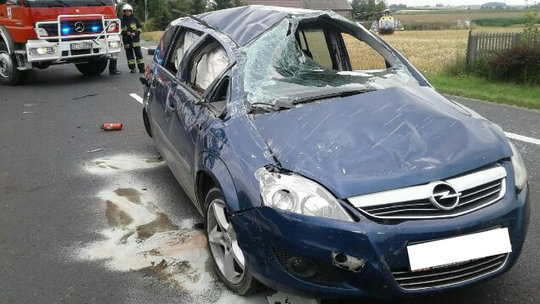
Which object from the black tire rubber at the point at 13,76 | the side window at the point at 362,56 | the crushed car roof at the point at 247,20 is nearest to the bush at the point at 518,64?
the side window at the point at 362,56

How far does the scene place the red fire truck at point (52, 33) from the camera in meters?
10.8

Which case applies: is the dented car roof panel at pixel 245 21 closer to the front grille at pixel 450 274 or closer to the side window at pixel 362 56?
the side window at pixel 362 56

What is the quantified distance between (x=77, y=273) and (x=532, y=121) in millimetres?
6427

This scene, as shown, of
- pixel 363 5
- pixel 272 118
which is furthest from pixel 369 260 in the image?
pixel 363 5

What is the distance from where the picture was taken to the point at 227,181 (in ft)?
9.43

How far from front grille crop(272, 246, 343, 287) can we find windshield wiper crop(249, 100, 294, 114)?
1.04m

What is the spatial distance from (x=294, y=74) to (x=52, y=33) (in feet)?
28.9

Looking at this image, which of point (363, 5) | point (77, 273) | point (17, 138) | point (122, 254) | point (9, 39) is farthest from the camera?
point (363, 5)

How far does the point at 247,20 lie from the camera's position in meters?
4.23

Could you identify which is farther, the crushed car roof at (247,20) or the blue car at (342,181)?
the crushed car roof at (247,20)

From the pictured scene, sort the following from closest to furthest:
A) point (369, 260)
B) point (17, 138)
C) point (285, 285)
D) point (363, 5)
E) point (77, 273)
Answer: point (369, 260) < point (285, 285) < point (77, 273) < point (17, 138) < point (363, 5)

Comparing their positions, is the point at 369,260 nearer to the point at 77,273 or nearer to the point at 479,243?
the point at 479,243

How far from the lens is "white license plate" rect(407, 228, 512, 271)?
239 centimetres

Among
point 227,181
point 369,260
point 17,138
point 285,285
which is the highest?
point 227,181
